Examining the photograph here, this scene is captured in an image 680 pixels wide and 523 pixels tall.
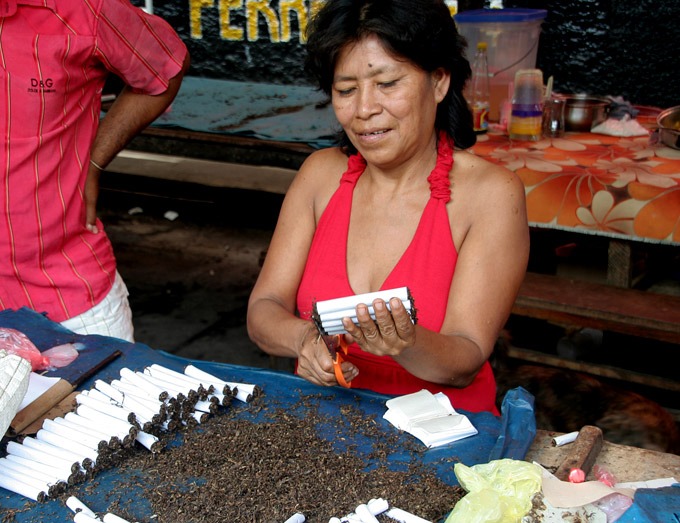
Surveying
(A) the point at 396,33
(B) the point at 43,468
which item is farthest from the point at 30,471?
(A) the point at 396,33

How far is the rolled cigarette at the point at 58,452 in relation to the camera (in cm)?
163

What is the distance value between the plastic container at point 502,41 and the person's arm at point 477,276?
2270 millimetres

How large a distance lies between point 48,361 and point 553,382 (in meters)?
1.99

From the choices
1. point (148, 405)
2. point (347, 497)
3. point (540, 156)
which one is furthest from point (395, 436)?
point (540, 156)

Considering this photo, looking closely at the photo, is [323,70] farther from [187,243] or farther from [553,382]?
[187,243]

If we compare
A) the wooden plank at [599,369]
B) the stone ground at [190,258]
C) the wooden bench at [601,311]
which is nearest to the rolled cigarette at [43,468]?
the wooden bench at [601,311]

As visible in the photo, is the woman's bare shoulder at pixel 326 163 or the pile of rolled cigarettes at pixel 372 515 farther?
the woman's bare shoulder at pixel 326 163

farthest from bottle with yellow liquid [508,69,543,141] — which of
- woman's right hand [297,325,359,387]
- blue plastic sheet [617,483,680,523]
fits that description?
blue plastic sheet [617,483,680,523]

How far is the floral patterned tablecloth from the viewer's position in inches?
125

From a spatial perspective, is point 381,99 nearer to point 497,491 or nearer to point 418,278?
point 418,278

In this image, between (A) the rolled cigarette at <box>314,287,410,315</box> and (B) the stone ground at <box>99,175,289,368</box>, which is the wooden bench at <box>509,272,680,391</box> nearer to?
(B) the stone ground at <box>99,175,289,368</box>

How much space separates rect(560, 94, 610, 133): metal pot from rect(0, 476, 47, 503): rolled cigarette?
3406mm

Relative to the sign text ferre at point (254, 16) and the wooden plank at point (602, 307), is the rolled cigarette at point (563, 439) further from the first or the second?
the sign text ferre at point (254, 16)

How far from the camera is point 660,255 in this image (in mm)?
4391
